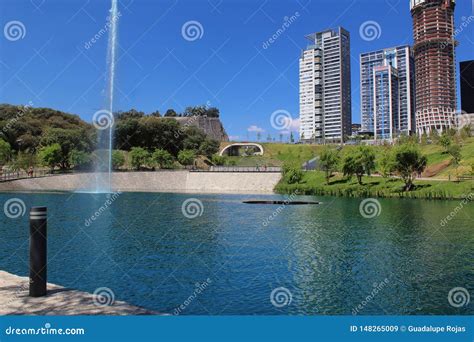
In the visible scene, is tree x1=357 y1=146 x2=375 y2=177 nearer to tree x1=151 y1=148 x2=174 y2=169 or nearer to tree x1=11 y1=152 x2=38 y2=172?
tree x1=151 y1=148 x2=174 y2=169

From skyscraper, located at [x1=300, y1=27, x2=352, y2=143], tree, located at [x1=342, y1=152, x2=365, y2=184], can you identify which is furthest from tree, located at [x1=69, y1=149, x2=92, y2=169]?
skyscraper, located at [x1=300, y1=27, x2=352, y2=143]

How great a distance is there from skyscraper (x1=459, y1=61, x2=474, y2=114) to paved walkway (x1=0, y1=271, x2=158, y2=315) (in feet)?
259

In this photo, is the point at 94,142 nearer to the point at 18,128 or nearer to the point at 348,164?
the point at 18,128

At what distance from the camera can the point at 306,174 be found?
88562 mm

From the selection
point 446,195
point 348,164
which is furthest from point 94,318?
point 348,164

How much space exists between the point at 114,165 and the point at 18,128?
36.5 meters

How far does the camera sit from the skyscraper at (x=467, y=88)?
8069 cm

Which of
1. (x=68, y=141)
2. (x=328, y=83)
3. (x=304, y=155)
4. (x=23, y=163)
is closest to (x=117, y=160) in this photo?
(x=68, y=141)

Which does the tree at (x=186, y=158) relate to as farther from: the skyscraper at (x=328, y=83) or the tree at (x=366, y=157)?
the skyscraper at (x=328, y=83)

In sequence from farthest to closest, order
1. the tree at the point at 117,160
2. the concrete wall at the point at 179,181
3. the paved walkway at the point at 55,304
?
1. the tree at the point at 117,160
2. the concrete wall at the point at 179,181
3. the paved walkway at the point at 55,304
